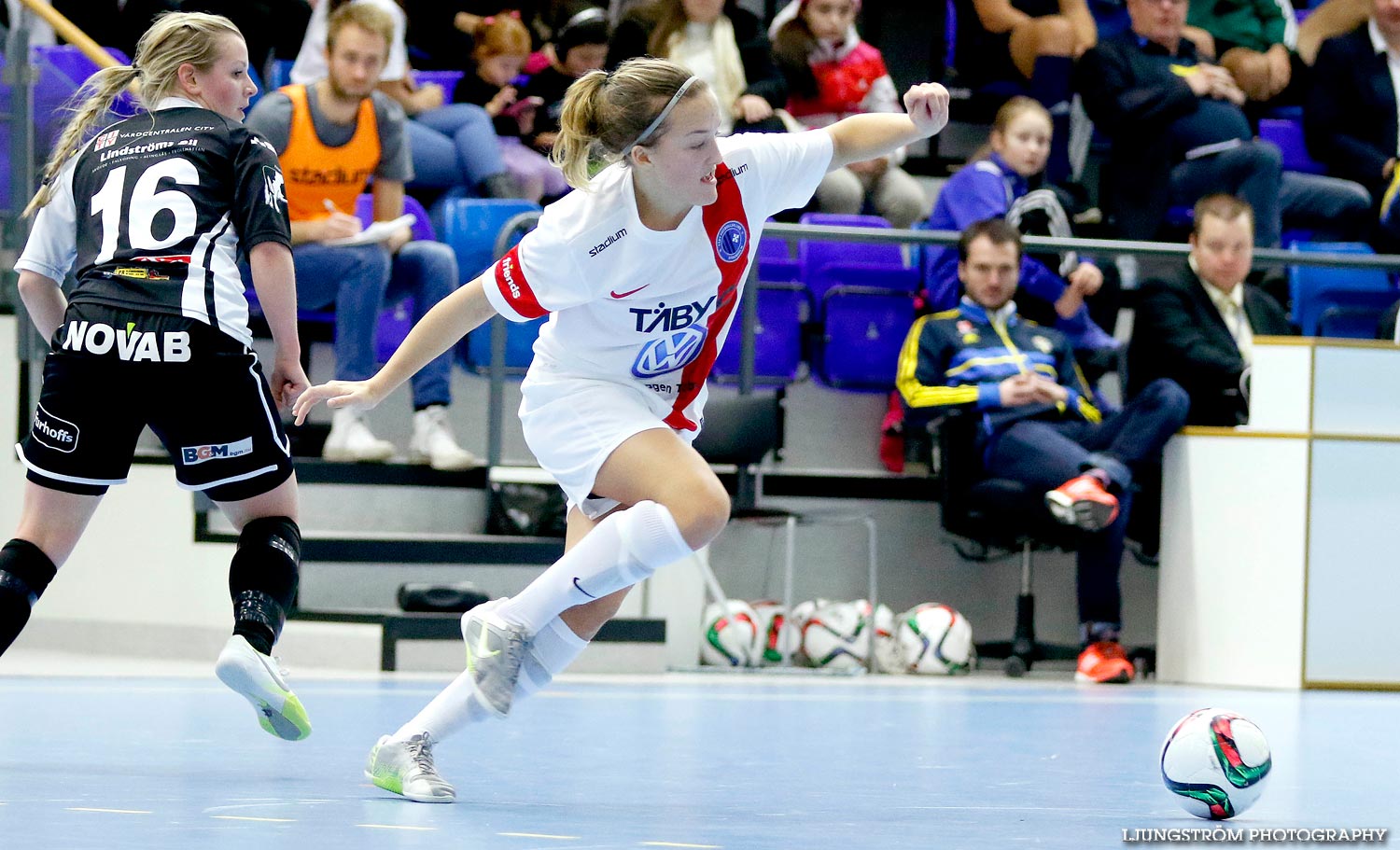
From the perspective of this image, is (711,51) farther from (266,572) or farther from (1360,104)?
(266,572)

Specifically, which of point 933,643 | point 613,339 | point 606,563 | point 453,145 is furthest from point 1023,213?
point 606,563

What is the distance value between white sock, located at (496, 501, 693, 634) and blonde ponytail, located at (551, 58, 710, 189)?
2.41ft

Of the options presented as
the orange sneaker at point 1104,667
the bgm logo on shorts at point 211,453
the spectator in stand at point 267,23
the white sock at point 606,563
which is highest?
the spectator in stand at point 267,23

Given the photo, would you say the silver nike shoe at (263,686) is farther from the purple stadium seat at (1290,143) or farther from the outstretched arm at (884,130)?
the purple stadium seat at (1290,143)

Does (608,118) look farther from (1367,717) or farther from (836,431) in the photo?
(836,431)

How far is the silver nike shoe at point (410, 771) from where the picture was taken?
3.50 m

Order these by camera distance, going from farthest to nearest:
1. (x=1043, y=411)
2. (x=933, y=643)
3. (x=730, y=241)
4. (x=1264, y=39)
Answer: (x=1264, y=39) → (x=1043, y=411) → (x=933, y=643) → (x=730, y=241)

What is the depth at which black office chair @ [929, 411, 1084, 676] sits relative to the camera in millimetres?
7543

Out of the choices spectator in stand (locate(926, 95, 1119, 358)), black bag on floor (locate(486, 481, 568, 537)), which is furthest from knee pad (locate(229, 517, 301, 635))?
spectator in stand (locate(926, 95, 1119, 358))

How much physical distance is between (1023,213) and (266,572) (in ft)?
16.6


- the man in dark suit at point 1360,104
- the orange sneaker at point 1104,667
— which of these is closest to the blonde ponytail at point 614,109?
the orange sneaker at point 1104,667

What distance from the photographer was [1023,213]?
8.40 meters

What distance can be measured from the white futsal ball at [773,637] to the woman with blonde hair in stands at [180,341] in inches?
137

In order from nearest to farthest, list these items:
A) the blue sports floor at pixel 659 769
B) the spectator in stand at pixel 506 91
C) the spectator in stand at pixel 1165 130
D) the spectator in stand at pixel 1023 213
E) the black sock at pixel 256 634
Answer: the blue sports floor at pixel 659 769 < the black sock at pixel 256 634 < the spectator in stand at pixel 1023 213 < the spectator in stand at pixel 506 91 < the spectator in stand at pixel 1165 130
